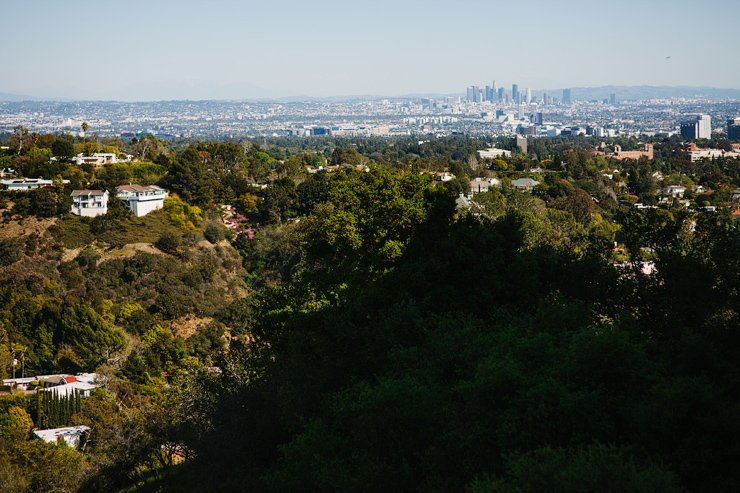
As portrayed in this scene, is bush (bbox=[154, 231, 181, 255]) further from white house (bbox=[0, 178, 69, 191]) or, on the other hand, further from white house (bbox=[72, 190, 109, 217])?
white house (bbox=[0, 178, 69, 191])

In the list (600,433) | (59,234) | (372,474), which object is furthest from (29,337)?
(600,433)

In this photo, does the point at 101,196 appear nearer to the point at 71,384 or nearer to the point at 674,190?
the point at 71,384

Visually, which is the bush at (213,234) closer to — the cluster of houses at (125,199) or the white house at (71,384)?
the cluster of houses at (125,199)

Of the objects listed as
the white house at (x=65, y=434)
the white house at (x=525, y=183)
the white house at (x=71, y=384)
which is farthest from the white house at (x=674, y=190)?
the white house at (x=65, y=434)

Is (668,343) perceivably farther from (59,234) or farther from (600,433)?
(59,234)

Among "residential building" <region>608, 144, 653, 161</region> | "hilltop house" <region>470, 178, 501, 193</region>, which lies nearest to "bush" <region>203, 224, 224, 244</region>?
"hilltop house" <region>470, 178, 501, 193</region>

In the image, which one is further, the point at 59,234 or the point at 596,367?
the point at 59,234

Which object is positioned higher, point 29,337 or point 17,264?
point 17,264

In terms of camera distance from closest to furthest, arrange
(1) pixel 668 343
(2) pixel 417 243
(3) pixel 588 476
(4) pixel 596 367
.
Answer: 1. (3) pixel 588 476
2. (4) pixel 596 367
3. (1) pixel 668 343
4. (2) pixel 417 243
